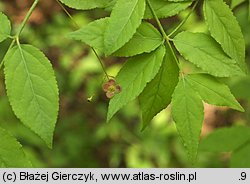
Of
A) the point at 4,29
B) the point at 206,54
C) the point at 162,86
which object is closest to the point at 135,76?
the point at 162,86

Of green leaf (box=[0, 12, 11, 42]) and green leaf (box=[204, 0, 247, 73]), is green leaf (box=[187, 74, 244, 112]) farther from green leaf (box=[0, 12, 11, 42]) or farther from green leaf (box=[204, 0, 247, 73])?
green leaf (box=[0, 12, 11, 42])

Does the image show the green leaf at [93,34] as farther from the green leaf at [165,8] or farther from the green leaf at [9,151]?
the green leaf at [9,151]

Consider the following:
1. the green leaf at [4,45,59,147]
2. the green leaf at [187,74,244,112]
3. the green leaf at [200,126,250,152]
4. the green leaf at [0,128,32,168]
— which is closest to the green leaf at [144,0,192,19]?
the green leaf at [187,74,244,112]

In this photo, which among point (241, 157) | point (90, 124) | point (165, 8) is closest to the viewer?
point (165, 8)

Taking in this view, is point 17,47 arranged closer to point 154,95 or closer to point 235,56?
point 154,95

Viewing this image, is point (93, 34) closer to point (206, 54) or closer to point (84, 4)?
point (84, 4)
